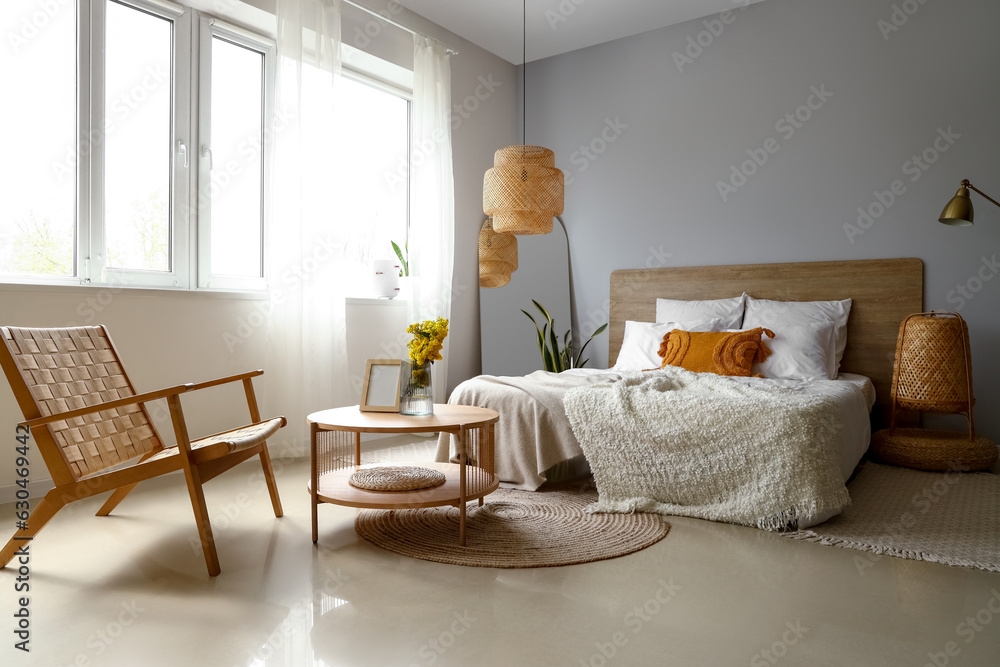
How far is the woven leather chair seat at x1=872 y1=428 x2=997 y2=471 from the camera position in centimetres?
356

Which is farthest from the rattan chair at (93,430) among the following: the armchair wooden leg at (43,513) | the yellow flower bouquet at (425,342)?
the yellow flower bouquet at (425,342)

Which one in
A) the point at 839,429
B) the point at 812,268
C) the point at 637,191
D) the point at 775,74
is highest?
the point at 775,74

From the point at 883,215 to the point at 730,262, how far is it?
3.07 ft

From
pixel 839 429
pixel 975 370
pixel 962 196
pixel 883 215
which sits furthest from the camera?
pixel 883 215

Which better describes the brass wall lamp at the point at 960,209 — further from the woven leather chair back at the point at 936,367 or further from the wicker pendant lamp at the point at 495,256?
the wicker pendant lamp at the point at 495,256

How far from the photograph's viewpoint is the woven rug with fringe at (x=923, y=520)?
243 centimetres

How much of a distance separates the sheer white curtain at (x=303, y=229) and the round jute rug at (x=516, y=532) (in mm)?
1283

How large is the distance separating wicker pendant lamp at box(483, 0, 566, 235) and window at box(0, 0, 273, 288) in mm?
1423

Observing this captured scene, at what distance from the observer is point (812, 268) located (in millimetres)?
4367

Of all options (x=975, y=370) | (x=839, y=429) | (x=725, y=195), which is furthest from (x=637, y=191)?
(x=839, y=429)

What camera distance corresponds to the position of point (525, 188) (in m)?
4.01

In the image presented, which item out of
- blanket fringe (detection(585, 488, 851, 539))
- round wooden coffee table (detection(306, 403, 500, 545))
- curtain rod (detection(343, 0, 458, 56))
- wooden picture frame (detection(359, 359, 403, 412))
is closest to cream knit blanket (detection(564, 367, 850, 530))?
blanket fringe (detection(585, 488, 851, 539))

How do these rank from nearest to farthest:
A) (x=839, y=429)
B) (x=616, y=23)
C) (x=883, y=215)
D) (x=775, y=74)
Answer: (x=839, y=429)
(x=883, y=215)
(x=775, y=74)
(x=616, y=23)

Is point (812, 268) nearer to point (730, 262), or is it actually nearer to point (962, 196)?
point (730, 262)
